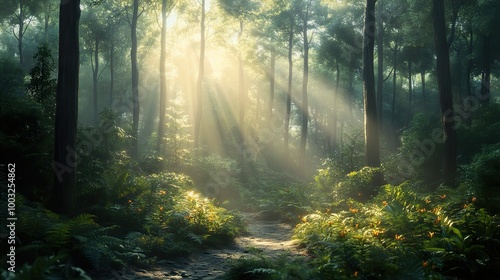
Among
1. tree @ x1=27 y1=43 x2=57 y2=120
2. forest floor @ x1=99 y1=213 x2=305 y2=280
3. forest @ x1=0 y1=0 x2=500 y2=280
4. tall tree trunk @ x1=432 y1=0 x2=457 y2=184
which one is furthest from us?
tall tree trunk @ x1=432 y1=0 x2=457 y2=184

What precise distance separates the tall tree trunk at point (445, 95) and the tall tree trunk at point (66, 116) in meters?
12.0

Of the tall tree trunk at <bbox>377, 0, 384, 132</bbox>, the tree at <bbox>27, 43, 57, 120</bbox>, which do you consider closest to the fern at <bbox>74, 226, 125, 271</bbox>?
the tree at <bbox>27, 43, 57, 120</bbox>

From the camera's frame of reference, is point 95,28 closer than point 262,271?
No

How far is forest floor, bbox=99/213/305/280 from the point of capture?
6398mm

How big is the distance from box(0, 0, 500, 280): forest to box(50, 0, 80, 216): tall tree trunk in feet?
0.10

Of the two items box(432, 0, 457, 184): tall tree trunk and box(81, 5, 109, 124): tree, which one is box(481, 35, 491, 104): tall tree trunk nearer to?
box(432, 0, 457, 184): tall tree trunk

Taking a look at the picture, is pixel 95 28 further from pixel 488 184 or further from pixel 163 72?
pixel 488 184

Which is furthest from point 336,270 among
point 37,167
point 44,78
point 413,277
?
point 44,78

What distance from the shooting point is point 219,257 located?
7.99 meters

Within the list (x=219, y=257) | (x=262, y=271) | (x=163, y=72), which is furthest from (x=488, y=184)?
(x=163, y=72)

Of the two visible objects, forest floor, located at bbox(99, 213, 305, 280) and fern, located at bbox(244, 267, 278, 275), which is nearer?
fern, located at bbox(244, 267, 278, 275)

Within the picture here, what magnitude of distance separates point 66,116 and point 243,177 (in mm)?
17970

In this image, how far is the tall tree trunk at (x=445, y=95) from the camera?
13633mm

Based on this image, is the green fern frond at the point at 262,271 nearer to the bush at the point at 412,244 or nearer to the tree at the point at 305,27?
the bush at the point at 412,244
